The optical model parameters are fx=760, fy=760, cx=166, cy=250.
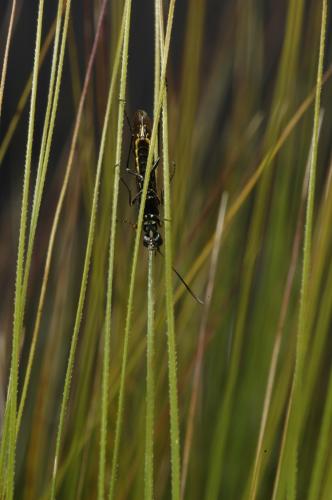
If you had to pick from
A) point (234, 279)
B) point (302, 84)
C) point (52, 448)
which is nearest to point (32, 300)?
point (52, 448)

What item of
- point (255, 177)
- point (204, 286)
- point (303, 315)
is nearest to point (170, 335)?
point (303, 315)

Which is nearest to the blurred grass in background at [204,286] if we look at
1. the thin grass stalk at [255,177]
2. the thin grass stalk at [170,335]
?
the thin grass stalk at [255,177]

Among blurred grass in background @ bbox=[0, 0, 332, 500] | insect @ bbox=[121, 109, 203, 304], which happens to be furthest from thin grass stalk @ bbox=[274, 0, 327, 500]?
insect @ bbox=[121, 109, 203, 304]

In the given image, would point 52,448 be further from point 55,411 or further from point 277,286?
point 277,286

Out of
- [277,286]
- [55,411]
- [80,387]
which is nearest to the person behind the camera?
[80,387]

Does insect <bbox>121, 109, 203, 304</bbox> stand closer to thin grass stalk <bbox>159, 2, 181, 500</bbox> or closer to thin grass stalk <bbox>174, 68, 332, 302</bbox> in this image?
thin grass stalk <bbox>174, 68, 332, 302</bbox>

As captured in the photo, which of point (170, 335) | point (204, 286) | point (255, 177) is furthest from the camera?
point (204, 286)

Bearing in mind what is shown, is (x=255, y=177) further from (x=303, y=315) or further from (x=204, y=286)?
(x=204, y=286)

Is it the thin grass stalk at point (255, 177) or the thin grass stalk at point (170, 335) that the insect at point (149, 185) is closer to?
the thin grass stalk at point (255, 177)
